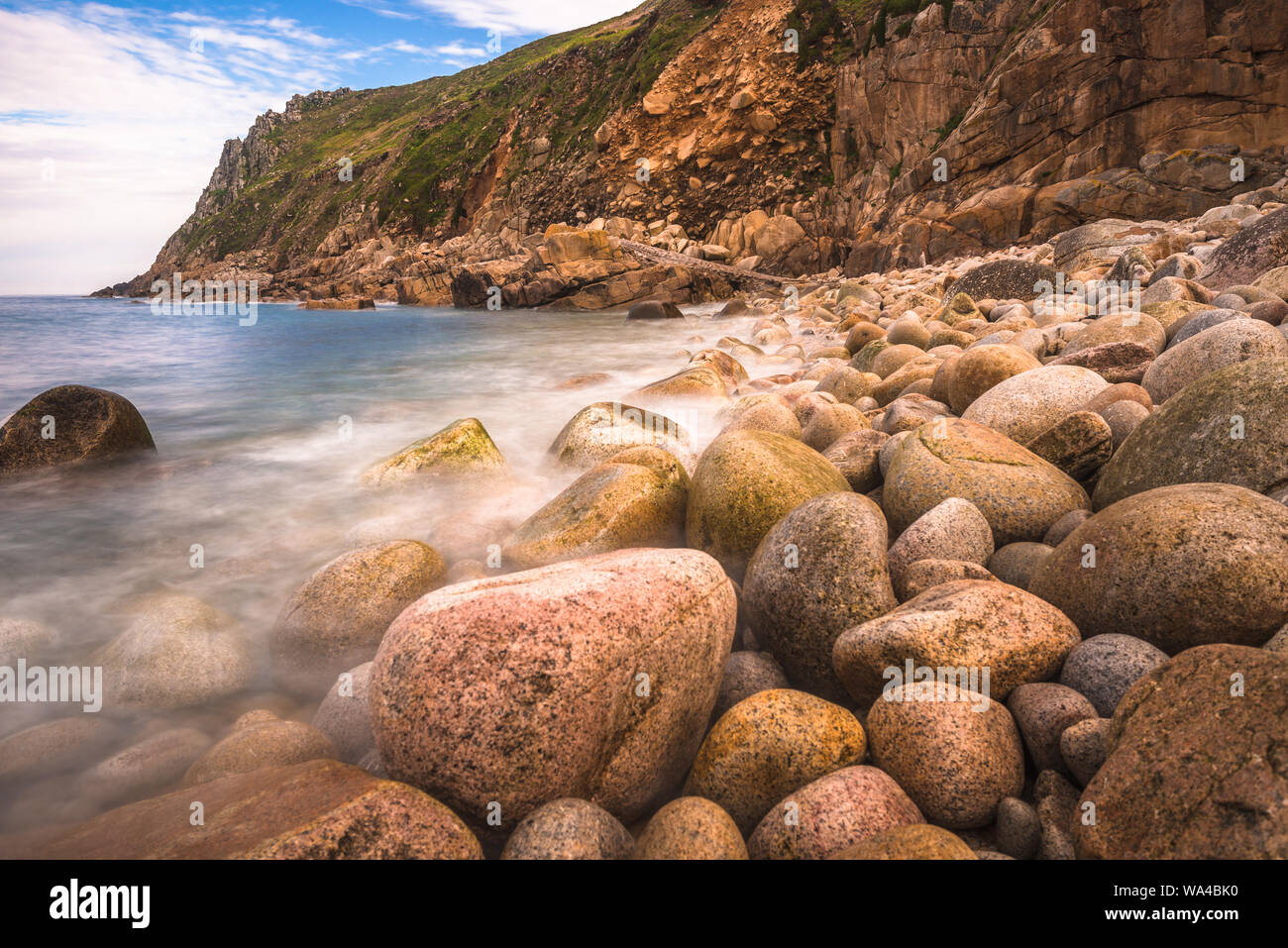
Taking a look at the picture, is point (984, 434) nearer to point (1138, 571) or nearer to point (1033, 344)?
point (1138, 571)

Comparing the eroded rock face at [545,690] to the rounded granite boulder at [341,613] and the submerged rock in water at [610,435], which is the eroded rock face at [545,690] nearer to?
the rounded granite boulder at [341,613]

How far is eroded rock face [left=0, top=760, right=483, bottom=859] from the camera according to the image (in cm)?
203

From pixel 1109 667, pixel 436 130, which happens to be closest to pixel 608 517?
pixel 1109 667

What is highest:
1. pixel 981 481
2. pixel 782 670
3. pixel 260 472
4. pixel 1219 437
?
pixel 1219 437

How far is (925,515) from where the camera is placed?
3.53 m

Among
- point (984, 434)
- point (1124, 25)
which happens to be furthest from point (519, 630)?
point (1124, 25)

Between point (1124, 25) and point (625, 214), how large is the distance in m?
27.6

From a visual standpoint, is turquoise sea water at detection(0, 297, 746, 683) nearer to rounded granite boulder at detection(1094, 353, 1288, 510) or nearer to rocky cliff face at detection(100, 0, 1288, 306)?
rounded granite boulder at detection(1094, 353, 1288, 510)

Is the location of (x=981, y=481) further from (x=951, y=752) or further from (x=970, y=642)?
(x=951, y=752)

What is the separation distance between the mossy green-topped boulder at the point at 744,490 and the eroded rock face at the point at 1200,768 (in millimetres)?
2068

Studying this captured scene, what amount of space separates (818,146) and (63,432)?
1613 inches

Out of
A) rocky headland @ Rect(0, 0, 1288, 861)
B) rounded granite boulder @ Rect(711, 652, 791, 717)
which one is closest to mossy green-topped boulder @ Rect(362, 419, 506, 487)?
rocky headland @ Rect(0, 0, 1288, 861)

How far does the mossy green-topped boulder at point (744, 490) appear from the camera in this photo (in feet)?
13.4

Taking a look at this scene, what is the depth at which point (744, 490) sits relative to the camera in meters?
4.14
